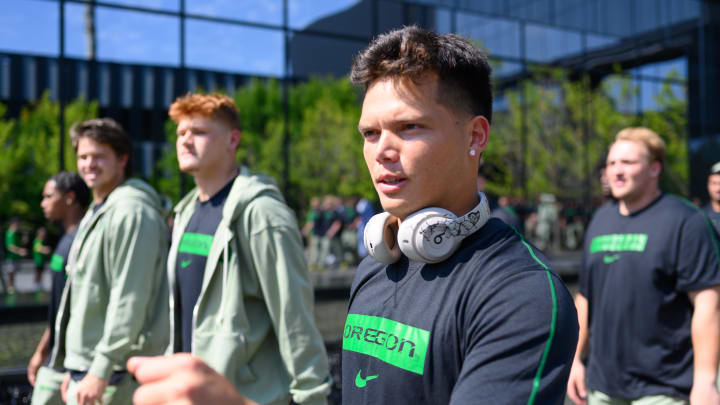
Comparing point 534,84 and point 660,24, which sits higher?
point 660,24

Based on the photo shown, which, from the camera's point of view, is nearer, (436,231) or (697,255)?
(436,231)

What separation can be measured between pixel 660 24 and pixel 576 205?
7.80 meters

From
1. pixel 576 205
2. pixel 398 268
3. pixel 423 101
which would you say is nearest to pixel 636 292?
pixel 398 268

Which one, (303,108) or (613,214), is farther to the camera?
(303,108)

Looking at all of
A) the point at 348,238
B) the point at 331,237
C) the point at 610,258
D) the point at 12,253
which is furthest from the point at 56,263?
the point at 348,238

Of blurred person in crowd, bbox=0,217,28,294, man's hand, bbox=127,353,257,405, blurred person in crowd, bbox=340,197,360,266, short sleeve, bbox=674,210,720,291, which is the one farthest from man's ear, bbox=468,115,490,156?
blurred person in crowd, bbox=340,197,360,266

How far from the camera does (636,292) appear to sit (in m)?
3.44

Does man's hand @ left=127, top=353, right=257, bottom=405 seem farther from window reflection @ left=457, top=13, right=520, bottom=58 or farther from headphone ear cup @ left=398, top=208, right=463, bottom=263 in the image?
window reflection @ left=457, top=13, right=520, bottom=58

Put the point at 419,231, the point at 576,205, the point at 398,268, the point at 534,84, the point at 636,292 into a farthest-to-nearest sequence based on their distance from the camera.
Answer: the point at 534,84, the point at 576,205, the point at 636,292, the point at 398,268, the point at 419,231

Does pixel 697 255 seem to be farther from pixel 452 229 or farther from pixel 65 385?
pixel 65 385

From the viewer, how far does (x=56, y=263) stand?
421cm

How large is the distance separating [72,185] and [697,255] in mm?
3953

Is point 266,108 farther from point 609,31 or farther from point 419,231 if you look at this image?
point 419,231

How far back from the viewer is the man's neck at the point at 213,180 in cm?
353
